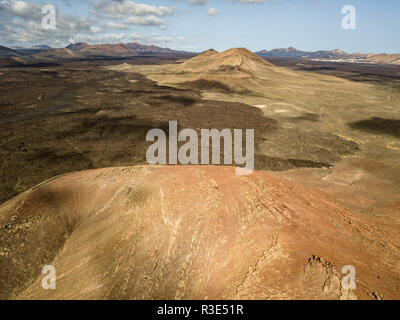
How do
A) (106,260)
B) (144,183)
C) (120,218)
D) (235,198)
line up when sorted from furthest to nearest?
(144,183) < (120,218) < (235,198) < (106,260)

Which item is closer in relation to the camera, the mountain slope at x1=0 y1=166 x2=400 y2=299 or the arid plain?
the mountain slope at x1=0 y1=166 x2=400 y2=299

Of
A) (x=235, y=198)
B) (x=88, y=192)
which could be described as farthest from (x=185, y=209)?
(x=88, y=192)

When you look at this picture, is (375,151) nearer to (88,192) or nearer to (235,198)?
(235,198)

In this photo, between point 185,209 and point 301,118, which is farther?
point 301,118

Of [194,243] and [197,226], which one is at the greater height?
[197,226]

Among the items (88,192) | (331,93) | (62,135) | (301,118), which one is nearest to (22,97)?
(62,135)

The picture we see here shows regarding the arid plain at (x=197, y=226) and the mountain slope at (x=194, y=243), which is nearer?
the mountain slope at (x=194, y=243)

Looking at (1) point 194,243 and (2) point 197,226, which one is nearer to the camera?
(1) point 194,243
